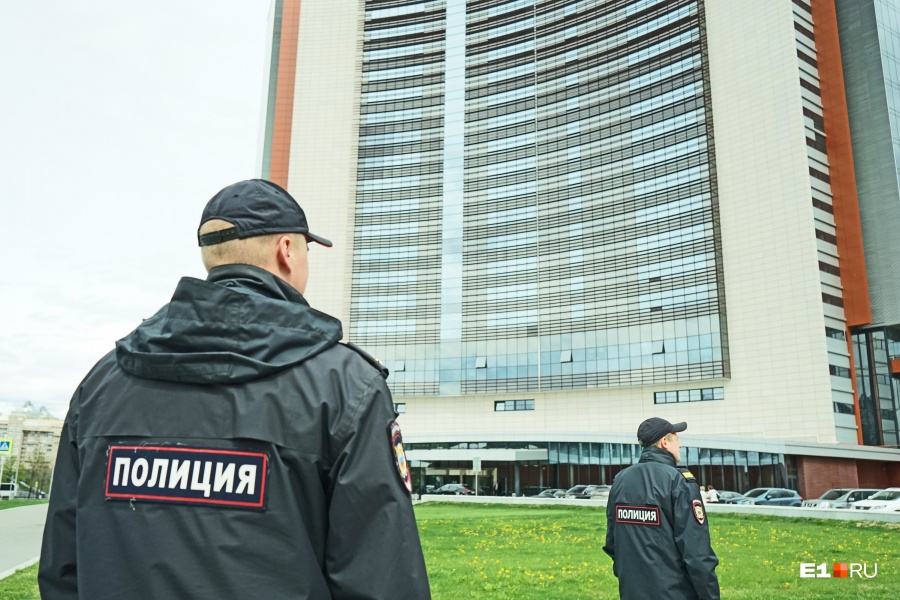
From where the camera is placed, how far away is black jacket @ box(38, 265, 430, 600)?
65.3 inches

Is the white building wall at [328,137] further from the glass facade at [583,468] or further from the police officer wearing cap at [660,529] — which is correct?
the police officer wearing cap at [660,529]

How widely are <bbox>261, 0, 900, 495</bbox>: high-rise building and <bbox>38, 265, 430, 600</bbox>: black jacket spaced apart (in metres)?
51.4

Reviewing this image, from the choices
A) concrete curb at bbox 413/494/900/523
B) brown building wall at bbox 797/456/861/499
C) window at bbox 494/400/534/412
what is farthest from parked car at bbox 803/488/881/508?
window at bbox 494/400/534/412

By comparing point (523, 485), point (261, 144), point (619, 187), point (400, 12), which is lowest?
point (523, 485)

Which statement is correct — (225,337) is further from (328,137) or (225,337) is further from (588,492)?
(328,137)

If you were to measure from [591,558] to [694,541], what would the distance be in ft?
33.1

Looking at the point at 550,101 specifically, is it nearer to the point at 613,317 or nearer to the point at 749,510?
the point at 613,317

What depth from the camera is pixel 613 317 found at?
59406mm

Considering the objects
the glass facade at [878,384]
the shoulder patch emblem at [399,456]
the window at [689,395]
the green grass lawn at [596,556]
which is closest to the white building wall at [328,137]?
the window at [689,395]

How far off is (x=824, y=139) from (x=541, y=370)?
28.3 metres

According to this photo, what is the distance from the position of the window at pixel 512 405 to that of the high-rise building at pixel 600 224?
0.19 m

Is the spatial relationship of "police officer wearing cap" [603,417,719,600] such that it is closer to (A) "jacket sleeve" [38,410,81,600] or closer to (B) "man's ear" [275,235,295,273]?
(B) "man's ear" [275,235,295,273]

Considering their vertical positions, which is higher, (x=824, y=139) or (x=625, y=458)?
(x=824, y=139)

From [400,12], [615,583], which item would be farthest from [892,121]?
[615,583]
